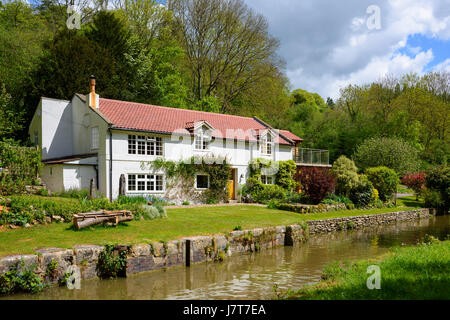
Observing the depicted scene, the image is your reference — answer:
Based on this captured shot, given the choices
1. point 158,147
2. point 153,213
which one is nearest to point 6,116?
point 158,147

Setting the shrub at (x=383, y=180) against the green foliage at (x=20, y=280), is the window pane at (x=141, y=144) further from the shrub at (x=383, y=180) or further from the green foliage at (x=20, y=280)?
the shrub at (x=383, y=180)

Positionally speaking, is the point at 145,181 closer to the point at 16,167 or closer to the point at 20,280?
the point at 16,167

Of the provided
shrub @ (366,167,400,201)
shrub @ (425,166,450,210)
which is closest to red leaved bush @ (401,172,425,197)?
shrub @ (425,166,450,210)

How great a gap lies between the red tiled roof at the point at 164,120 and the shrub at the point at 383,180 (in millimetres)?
7842

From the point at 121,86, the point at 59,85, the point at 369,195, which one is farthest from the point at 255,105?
the point at 59,85

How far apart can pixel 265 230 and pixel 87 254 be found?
798 cm

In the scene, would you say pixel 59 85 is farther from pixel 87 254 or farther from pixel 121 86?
pixel 87 254

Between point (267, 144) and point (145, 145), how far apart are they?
11091mm

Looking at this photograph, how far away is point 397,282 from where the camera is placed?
271 inches

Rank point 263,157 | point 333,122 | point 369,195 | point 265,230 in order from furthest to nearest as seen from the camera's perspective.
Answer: point 333,122 → point 263,157 → point 369,195 → point 265,230

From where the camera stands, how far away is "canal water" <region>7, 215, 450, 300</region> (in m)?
9.22

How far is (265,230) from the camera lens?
1546 centimetres

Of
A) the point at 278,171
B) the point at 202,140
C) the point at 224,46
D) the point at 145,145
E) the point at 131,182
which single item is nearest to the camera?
the point at 131,182

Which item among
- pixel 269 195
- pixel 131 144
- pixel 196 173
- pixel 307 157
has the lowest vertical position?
pixel 269 195
